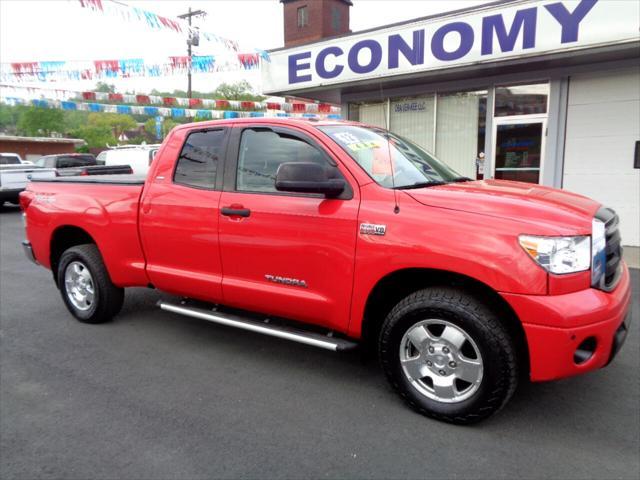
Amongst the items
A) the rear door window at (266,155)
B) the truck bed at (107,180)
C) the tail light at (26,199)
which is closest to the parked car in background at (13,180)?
the tail light at (26,199)

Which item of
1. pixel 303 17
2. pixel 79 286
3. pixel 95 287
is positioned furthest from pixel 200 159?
pixel 303 17

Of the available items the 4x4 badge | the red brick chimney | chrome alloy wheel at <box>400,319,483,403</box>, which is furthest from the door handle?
the red brick chimney

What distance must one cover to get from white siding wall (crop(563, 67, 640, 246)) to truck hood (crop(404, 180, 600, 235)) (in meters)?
6.40

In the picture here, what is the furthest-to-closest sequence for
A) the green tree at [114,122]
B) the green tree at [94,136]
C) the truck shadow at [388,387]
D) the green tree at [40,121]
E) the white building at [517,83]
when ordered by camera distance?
the green tree at [114,122] < the green tree at [94,136] < the green tree at [40,121] < the white building at [517,83] < the truck shadow at [388,387]

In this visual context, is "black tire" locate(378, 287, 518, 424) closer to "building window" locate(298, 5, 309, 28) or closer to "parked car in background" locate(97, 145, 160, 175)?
"parked car in background" locate(97, 145, 160, 175)

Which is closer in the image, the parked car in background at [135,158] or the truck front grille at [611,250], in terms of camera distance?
the truck front grille at [611,250]

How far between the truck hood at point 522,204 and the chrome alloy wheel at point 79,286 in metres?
3.40

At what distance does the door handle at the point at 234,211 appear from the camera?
369cm

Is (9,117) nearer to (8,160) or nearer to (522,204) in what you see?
(8,160)

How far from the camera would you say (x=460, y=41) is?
8836 millimetres

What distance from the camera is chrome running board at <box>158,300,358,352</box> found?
11.0ft

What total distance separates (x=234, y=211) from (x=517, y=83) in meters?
7.96

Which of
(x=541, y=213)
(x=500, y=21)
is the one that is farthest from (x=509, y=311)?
(x=500, y=21)

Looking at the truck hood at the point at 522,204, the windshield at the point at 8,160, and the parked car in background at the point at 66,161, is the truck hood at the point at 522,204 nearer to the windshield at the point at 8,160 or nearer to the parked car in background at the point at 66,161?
the parked car in background at the point at 66,161
